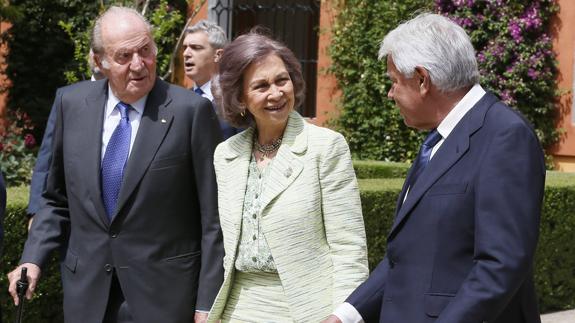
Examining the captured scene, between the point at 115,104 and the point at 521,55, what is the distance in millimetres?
7962

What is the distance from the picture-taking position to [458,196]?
260 cm

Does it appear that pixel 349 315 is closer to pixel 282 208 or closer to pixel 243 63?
pixel 282 208

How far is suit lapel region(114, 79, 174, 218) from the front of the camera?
379 cm

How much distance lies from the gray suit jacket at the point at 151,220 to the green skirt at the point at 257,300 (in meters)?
0.22

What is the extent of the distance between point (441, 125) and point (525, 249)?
440mm

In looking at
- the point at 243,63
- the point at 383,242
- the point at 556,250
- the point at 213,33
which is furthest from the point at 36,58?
the point at 243,63

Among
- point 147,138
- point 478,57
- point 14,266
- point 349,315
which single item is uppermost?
point 147,138

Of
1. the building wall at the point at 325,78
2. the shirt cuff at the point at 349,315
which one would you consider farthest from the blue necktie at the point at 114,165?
the building wall at the point at 325,78

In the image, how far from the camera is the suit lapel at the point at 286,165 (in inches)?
138

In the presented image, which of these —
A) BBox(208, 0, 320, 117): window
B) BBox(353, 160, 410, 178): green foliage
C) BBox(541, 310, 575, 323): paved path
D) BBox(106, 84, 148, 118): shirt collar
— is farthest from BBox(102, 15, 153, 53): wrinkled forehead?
BBox(208, 0, 320, 117): window

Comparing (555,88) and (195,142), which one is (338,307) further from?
(555,88)

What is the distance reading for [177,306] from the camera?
387 cm

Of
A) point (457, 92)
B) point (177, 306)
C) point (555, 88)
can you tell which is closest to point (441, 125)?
point (457, 92)

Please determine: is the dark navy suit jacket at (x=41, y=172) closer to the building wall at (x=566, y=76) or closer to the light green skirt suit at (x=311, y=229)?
the light green skirt suit at (x=311, y=229)
